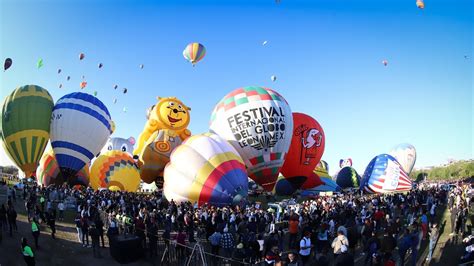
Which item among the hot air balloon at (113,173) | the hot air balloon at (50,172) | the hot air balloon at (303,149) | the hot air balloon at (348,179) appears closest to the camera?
the hot air balloon at (113,173)

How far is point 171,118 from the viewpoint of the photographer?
30.2 m

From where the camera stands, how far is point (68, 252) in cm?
1173

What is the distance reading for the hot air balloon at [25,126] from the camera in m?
23.5

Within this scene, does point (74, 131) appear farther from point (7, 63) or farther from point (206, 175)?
point (206, 175)

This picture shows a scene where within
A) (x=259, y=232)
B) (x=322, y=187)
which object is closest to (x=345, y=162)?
(x=322, y=187)

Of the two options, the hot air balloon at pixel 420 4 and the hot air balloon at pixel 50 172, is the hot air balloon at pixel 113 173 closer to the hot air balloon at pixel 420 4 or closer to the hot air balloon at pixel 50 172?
the hot air balloon at pixel 50 172

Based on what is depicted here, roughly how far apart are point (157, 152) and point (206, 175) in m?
11.7

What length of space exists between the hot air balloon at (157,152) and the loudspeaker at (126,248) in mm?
17986

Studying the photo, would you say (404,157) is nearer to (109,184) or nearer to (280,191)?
(280,191)

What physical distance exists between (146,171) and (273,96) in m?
11.7

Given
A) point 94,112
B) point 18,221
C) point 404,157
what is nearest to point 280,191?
point 94,112

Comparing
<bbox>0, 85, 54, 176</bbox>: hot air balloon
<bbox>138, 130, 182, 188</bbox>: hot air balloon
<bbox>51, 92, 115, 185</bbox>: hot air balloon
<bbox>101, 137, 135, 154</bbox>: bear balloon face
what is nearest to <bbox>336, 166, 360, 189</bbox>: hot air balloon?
<bbox>138, 130, 182, 188</bbox>: hot air balloon

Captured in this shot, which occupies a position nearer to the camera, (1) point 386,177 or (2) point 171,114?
(2) point 171,114

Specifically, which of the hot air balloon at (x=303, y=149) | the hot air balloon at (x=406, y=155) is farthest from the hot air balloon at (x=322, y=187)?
the hot air balloon at (x=406, y=155)
